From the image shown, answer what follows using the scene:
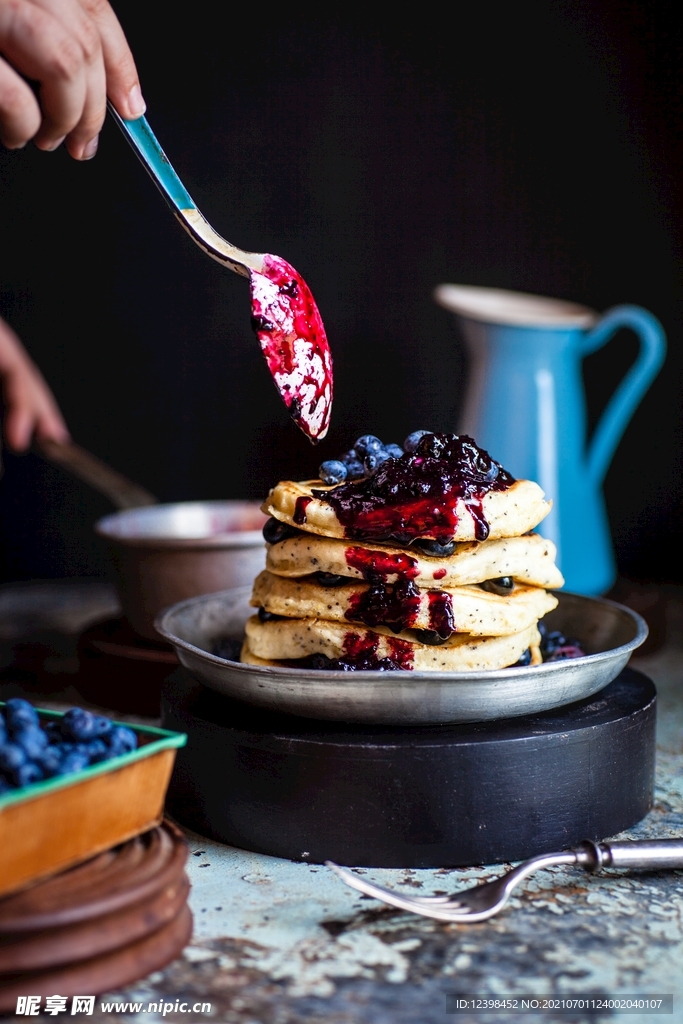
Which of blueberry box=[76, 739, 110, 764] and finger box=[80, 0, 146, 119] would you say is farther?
finger box=[80, 0, 146, 119]

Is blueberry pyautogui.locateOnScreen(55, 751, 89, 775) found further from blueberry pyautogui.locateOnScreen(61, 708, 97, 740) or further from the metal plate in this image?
the metal plate

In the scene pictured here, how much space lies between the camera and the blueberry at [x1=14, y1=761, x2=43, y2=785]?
3.43ft

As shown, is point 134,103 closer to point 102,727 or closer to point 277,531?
point 277,531

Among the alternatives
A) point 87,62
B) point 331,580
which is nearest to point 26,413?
point 87,62

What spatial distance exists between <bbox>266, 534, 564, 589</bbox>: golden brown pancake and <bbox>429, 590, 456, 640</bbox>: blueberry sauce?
0.07 ft

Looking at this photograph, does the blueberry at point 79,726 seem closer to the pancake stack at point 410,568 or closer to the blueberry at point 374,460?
the pancake stack at point 410,568

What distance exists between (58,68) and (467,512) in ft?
2.67

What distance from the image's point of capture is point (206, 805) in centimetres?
142

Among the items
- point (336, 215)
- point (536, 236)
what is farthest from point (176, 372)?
point (536, 236)

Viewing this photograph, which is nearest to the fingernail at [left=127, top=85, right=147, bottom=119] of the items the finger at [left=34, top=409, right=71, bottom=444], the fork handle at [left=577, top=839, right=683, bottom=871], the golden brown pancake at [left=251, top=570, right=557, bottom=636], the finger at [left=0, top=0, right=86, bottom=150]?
the finger at [left=0, top=0, right=86, bottom=150]

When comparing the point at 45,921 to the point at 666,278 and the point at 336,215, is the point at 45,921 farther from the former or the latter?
the point at 666,278

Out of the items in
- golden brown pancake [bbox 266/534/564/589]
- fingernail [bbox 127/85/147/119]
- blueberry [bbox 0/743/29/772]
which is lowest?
blueberry [bbox 0/743/29/772]

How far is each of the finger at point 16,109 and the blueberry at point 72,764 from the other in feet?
2.79

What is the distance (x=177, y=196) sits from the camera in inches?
60.8
